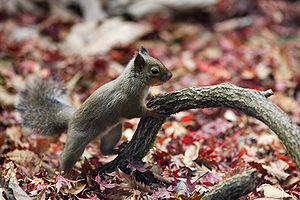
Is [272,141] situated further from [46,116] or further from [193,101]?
[46,116]

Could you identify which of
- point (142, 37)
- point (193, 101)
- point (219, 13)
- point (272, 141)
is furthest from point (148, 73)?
point (219, 13)

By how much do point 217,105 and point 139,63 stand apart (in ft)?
2.62

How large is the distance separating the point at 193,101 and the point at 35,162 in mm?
1757

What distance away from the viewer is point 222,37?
22.3 ft

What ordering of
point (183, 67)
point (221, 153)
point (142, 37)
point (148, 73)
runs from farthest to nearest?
point (142, 37), point (183, 67), point (221, 153), point (148, 73)

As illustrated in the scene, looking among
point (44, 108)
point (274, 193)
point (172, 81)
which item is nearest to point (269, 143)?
point (274, 193)

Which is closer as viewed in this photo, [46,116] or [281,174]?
[281,174]

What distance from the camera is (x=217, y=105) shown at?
8.38 feet

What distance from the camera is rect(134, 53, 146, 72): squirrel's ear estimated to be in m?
2.91

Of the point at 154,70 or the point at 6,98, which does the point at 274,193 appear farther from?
the point at 6,98

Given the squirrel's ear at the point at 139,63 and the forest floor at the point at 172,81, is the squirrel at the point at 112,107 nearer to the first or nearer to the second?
the squirrel's ear at the point at 139,63

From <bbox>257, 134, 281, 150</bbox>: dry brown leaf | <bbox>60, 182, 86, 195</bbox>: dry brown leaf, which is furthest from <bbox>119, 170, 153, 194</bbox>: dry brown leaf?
<bbox>257, 134, 281, 150</bbox>: dry brown leaf

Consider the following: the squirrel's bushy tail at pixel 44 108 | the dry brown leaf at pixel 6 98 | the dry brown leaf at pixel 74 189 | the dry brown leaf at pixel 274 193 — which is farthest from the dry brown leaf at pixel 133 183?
the dry brown leaf at pixel 6 98

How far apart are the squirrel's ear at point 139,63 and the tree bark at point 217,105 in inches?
12.4
